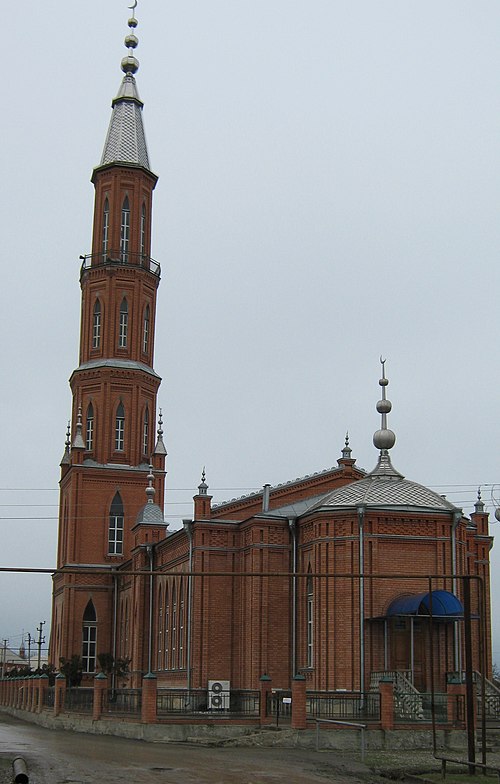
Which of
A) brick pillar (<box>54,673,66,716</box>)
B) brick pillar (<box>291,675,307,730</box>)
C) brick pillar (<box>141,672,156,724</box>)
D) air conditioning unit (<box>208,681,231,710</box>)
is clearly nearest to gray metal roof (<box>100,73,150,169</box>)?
brick pillar (<box>54,673,66,716</box>)

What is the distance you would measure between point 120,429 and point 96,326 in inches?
214

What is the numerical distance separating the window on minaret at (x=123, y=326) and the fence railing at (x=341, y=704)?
26552mm

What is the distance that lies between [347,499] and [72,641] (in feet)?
72.8

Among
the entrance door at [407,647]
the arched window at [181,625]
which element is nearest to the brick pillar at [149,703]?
the entrance door at [407,647]

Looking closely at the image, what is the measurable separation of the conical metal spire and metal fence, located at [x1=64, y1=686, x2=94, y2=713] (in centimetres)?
2706

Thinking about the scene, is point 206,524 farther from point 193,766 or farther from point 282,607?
point 193,766

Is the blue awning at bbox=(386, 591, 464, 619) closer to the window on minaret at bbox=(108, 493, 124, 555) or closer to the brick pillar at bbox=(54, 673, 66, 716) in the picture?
the brick pillar at bbox=(54, 673, 66, 716)

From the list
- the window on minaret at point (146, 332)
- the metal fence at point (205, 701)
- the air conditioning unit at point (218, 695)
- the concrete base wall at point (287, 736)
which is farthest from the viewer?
the window on minaret at point (146, 332)

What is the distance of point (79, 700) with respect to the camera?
39.2 metres

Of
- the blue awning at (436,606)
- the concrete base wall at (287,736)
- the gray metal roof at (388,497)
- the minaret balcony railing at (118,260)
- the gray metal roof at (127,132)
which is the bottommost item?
the concrete base wall at (287,736)

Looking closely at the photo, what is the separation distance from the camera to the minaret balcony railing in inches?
2119

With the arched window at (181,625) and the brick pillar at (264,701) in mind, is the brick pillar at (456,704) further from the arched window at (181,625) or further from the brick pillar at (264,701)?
the arched window at (181,625)

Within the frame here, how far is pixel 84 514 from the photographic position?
2051 inches

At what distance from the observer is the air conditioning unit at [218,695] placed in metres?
34.1
